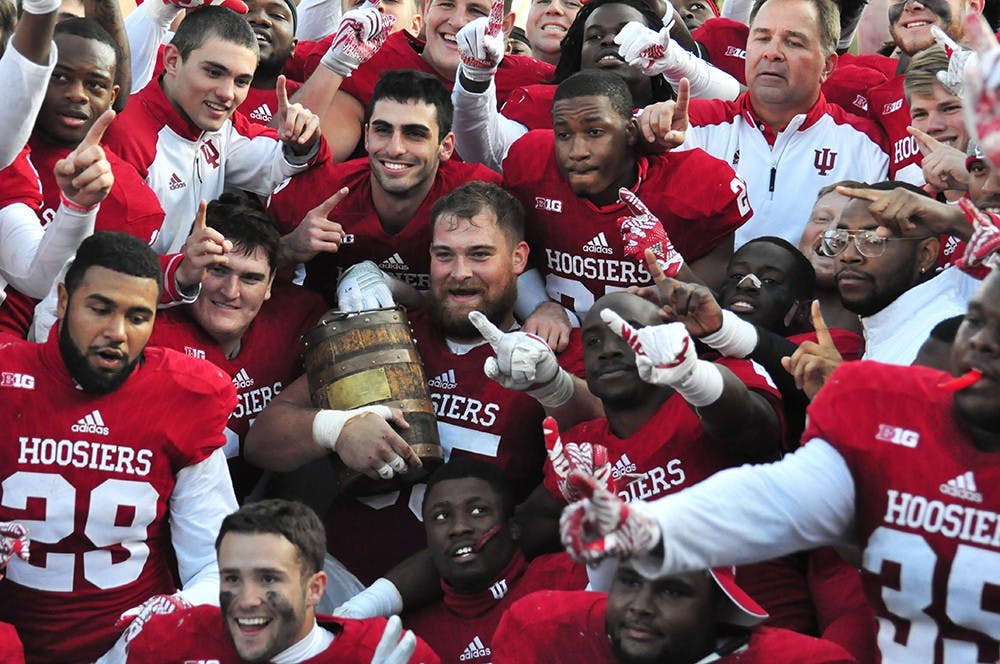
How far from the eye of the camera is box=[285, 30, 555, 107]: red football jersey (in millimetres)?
6270

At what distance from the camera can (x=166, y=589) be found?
458cm

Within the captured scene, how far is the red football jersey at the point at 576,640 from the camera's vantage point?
3709 mm

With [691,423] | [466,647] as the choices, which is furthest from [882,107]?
[466,647]

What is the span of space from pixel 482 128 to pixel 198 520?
6.58ft

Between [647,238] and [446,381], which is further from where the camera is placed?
[446,381]

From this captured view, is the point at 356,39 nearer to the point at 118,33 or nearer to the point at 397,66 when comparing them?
the point at 397,66

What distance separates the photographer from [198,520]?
4.50m

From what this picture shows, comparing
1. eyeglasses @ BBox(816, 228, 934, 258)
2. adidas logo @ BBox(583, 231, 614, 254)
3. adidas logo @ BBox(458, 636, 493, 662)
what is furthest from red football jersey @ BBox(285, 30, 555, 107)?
adidas logo @ BBox(458, 636, 493, 662)

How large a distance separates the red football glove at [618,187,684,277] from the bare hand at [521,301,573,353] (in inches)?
14.0

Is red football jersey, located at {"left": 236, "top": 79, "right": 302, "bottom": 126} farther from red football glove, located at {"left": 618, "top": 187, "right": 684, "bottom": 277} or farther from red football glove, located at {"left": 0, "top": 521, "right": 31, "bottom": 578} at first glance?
red football glove, located at {"left": 0, "top": 521, "right": 31, "bottom": 578}

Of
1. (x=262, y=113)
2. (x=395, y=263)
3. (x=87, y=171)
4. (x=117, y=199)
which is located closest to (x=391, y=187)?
(x=395, y=263)

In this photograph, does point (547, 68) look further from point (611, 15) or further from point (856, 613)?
point (856, 613)

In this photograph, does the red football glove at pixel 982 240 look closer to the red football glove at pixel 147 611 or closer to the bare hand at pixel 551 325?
the bare hand at pixel 551 325

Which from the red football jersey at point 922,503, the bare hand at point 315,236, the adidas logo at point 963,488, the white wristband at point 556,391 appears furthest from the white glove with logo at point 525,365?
the adidas logo at point 963,488
